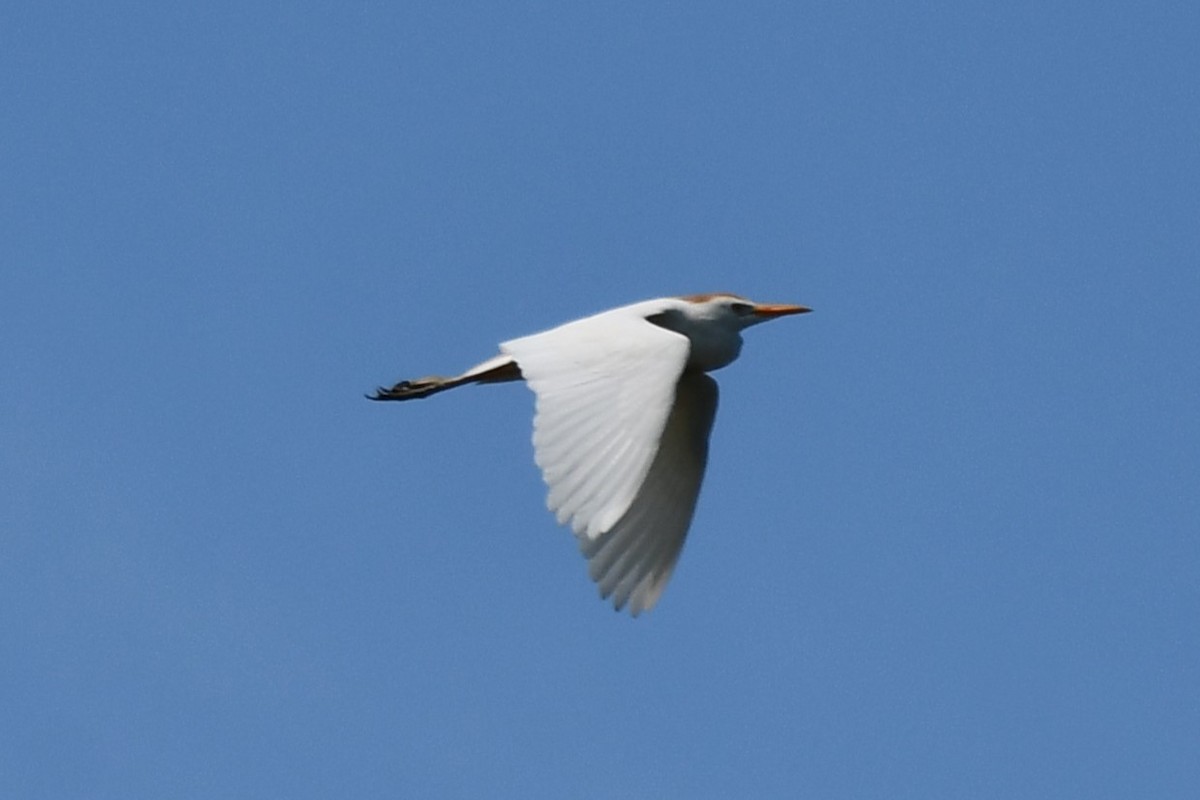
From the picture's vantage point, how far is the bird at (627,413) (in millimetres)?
11617

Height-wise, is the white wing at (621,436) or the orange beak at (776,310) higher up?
the orange beak at (776,310)

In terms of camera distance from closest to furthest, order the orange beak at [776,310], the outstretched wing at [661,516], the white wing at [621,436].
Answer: the white wing at [621,436] → the outstretched wing at [661,516] → the orange beak at [776,310]

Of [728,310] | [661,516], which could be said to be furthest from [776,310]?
[661,516]

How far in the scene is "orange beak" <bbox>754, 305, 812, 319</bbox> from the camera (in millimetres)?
14938

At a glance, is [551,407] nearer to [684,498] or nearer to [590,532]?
[590,532]

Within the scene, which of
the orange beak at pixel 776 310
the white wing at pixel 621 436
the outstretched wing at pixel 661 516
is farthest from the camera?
the orange beak at pixel 776 310

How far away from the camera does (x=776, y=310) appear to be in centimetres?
1504

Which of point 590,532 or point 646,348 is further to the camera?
point 646,348

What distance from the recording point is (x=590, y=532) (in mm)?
11578

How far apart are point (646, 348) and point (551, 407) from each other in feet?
3.29

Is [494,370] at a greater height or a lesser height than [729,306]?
lesser

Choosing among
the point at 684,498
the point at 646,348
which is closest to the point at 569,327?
the point at 646,348

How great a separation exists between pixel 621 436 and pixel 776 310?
349cm

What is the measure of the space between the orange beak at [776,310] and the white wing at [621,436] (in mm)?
689
